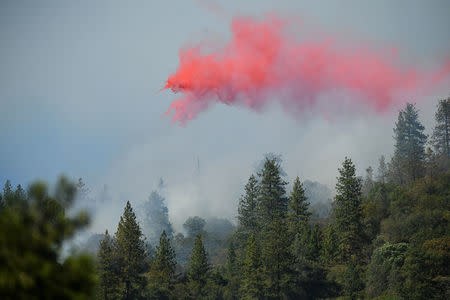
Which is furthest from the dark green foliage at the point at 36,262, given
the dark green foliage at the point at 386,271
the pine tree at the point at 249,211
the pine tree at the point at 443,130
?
the pine tree at the point at 443,130

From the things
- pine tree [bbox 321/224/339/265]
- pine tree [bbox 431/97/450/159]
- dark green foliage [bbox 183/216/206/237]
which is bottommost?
pine tree [bbox 321/224/339/265]

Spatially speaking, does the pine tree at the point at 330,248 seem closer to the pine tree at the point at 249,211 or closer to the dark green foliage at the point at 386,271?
the dark green foliage at the point at 386,271

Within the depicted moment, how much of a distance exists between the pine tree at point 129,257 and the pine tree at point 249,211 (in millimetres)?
33708

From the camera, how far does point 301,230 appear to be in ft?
265

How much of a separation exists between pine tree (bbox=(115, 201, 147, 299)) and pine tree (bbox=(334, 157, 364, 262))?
30.5 meters

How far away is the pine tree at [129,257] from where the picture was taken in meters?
58.3

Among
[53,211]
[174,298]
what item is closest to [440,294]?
[174,298]

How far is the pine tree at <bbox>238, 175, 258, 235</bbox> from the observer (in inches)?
3595

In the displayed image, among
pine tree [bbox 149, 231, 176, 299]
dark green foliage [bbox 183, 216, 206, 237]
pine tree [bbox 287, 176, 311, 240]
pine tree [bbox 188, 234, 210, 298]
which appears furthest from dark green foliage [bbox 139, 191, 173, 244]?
pine tree [bbox 149, 231, 176, 299]

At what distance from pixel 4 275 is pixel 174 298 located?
55.1 metres

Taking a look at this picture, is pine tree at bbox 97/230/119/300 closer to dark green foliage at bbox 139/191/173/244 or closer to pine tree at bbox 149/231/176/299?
pine tree at bbox 149/231/176/299

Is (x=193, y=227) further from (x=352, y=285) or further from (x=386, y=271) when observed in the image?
(x=386, y=271)

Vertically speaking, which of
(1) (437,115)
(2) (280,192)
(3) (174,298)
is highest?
(1) (437,115)

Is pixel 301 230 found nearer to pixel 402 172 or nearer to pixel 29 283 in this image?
pixel 402 172
